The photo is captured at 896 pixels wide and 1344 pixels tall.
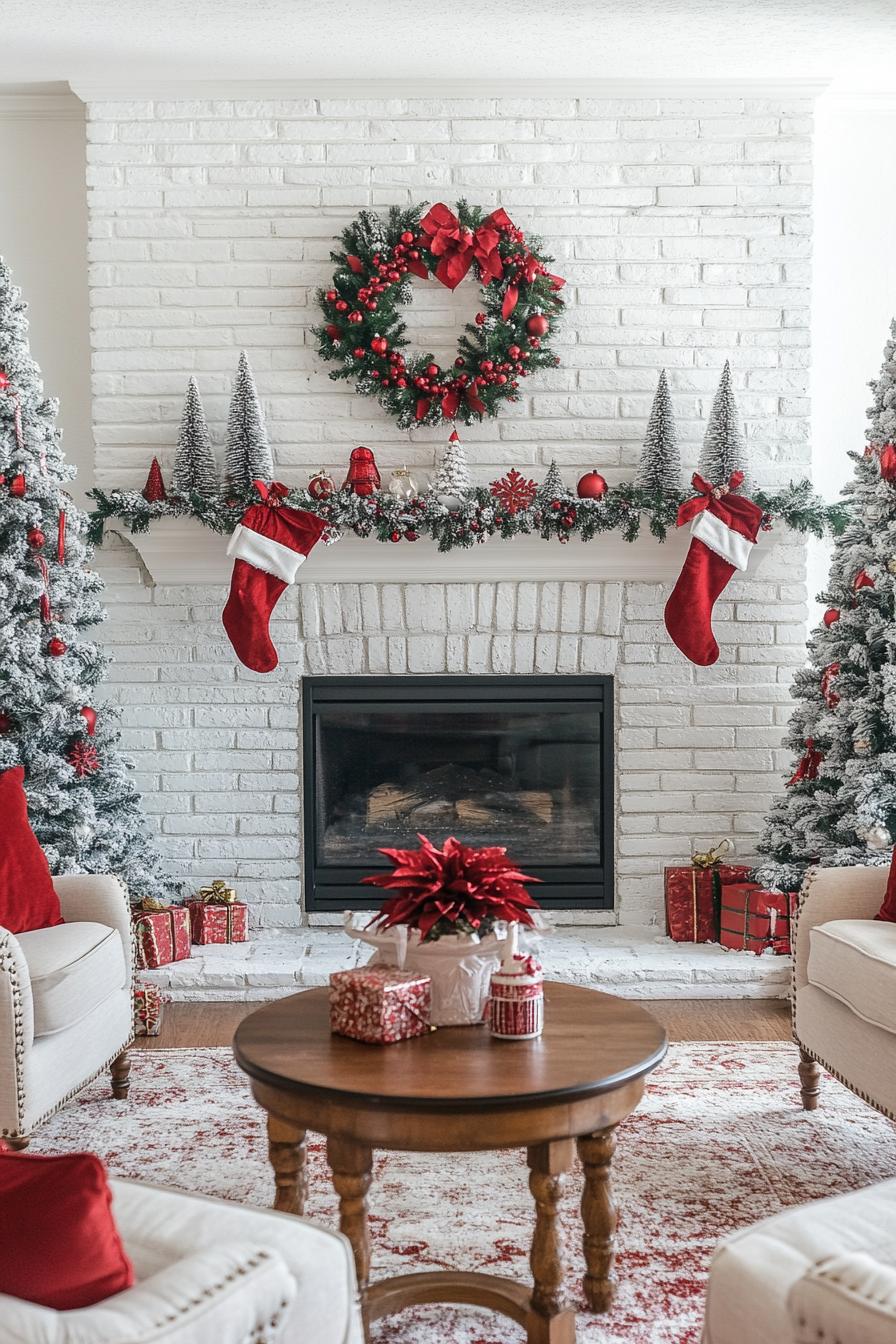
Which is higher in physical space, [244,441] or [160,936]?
[244,441]

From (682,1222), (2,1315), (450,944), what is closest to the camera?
(2,1315)

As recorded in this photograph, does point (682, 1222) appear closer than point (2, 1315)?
No

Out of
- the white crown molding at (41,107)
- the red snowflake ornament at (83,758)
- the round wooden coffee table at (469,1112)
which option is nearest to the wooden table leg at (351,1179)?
Result: the round wooden coffee table at (469,1112)

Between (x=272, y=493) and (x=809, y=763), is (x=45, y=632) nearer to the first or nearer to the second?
(x=272, y=493)

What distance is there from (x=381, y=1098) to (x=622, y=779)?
275 cm

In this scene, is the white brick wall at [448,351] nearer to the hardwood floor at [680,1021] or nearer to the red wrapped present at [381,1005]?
→ the hardwood floor at [680,1021]

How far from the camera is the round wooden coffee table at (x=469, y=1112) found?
6.01 feet

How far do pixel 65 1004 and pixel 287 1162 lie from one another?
825 mm

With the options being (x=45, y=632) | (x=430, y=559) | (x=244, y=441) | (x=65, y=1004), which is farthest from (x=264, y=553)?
(x=65, y=1004)

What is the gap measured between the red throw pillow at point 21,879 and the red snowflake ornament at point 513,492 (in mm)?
1845

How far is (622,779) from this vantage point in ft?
14.7

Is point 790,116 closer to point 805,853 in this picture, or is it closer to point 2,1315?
point 805,853

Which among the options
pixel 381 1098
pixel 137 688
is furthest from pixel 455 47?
pixel 381 1098

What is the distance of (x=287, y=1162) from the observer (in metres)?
2.06
